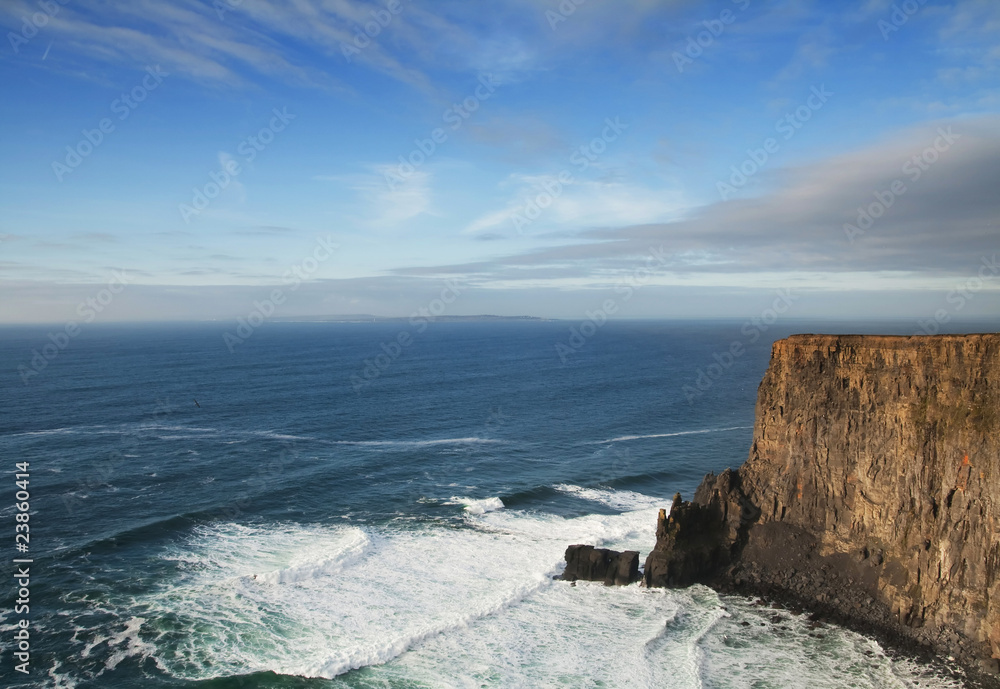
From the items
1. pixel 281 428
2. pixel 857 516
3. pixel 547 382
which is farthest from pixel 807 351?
pixel 547 382

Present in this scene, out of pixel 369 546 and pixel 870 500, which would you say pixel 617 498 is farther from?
pixel 870 500

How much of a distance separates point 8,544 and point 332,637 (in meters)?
25.2

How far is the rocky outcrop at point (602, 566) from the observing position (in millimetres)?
36906

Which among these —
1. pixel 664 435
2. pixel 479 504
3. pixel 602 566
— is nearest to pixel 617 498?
pixel 479 504

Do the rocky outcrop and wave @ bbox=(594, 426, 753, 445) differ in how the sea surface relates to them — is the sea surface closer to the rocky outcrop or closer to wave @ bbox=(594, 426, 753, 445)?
wave @ bbox=(594, 426, 753, 445)

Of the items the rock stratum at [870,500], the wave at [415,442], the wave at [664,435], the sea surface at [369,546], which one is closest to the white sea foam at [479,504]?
the sea surface at [369,546]

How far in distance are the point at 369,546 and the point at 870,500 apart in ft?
101

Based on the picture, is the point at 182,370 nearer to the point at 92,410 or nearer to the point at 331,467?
the point at 92,410

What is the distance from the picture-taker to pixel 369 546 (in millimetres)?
41625

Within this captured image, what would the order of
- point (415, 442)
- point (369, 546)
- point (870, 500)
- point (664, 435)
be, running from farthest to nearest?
point (664, 435) → point (415, 442) → point (369, 546) → point (870, 500)

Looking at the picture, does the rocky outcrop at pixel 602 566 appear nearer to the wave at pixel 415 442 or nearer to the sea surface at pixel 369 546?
the sea surface at pixel 369 546

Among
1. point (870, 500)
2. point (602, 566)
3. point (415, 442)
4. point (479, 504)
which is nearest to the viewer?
point (870, 500)

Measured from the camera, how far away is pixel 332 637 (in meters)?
31.0

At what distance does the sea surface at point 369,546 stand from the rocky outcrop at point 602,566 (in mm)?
1011
